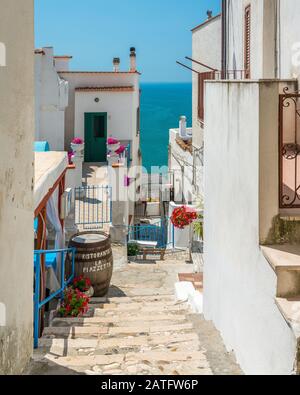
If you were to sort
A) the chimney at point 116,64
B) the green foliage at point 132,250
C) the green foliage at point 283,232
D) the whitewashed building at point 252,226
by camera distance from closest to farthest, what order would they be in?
the whitewashed building at point 252,226, the green foliage at point 283,232, the green foliage at point 132,250, the chimney at point 116,64

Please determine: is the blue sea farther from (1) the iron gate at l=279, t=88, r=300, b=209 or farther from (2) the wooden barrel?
(1) the iron gate at l=279, t=88, r=300, b=209

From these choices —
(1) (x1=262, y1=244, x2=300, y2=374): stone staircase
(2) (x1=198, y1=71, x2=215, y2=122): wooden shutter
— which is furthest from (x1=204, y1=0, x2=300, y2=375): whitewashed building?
(2) (x1=198, y1=71, x2=215, y2=122): wooden shutter

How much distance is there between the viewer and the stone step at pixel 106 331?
7.90m

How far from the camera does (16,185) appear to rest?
538cm

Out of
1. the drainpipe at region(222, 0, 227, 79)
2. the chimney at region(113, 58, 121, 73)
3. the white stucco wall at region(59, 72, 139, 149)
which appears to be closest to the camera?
the drainpipe at region(222, 0, 227, 79)

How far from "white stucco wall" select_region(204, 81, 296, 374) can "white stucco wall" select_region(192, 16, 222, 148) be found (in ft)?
41.9

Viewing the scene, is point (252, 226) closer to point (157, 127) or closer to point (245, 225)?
point (245, 225)

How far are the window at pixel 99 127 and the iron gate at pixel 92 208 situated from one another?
8.11 m

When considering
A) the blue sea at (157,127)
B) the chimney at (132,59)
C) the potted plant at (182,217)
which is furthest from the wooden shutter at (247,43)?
the blue sea at (157,127)

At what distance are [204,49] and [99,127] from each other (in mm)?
8746

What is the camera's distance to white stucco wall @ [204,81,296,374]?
502 cm

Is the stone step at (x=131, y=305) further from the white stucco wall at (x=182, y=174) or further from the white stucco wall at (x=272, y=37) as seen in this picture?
the white stucco wall at (x=182, y=174)
